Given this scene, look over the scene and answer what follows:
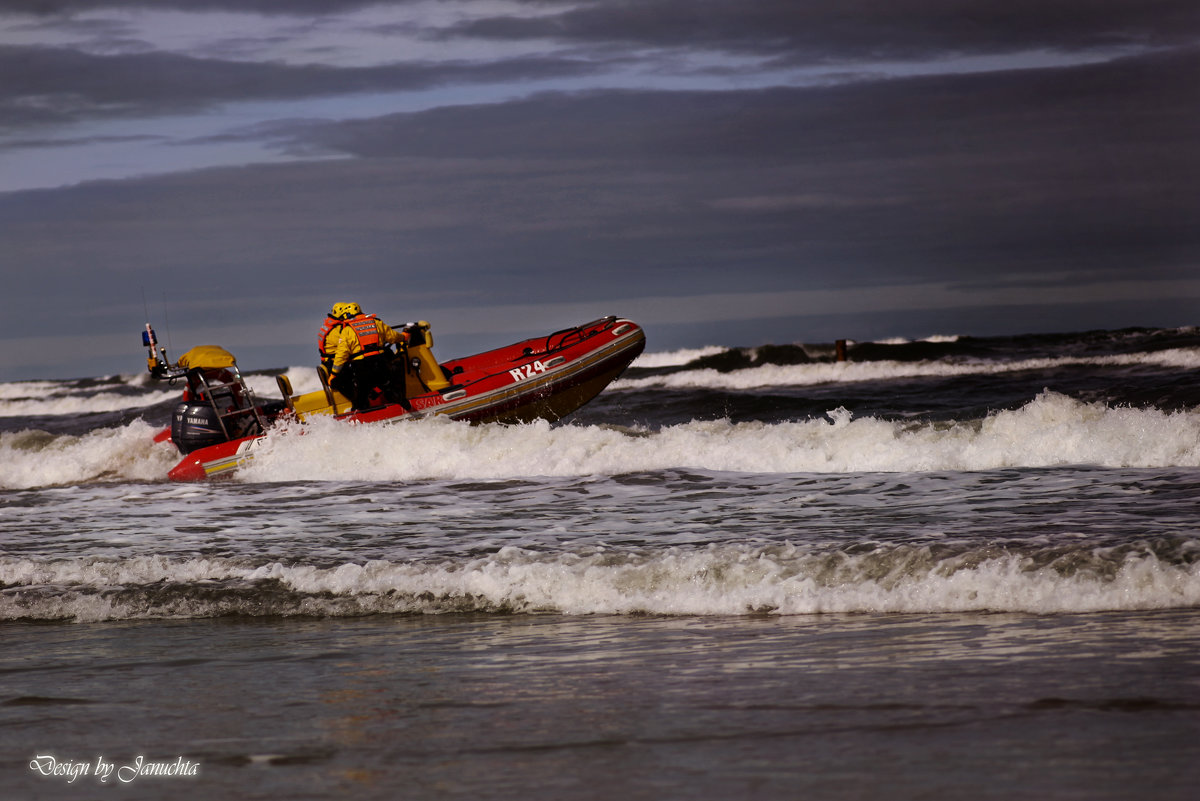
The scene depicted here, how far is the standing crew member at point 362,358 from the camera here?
1216 cm

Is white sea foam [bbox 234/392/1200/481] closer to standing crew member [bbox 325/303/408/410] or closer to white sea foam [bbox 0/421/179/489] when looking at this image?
standing crew member [bbox 325/303/408/410]

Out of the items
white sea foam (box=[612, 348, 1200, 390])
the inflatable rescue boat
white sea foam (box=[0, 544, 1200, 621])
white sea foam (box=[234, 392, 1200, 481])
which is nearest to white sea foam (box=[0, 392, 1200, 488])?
white sea foam (box=[234, 392, 1200, 481])

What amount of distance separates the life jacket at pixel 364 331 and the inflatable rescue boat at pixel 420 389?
44cm

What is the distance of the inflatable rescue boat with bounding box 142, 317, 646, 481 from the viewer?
12195mm

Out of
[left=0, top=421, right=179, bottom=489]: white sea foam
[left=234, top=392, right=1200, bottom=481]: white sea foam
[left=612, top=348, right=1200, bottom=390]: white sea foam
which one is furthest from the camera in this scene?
[left=612, top=348, right=1200, bottom=390]: white sea foam

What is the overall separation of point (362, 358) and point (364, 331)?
0.29 meters

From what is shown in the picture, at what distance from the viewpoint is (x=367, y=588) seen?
20.1 feet

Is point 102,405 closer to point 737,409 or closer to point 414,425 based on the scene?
point 737,409

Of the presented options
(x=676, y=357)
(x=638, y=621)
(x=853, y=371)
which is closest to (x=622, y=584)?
(x=638, y=621)

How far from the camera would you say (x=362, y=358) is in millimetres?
12281

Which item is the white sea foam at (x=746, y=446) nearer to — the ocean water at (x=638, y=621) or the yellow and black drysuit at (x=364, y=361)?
the ocean water at (x=638, y=621)

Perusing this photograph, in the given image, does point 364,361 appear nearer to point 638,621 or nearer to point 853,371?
point 638,621

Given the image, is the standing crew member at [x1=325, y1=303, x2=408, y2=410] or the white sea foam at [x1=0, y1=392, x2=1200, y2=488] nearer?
the white sea foam at [x1=0, y1=392, x2=1200, y2=488]

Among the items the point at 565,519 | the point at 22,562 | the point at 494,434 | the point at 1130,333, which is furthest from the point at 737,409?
the point at 1130,333
